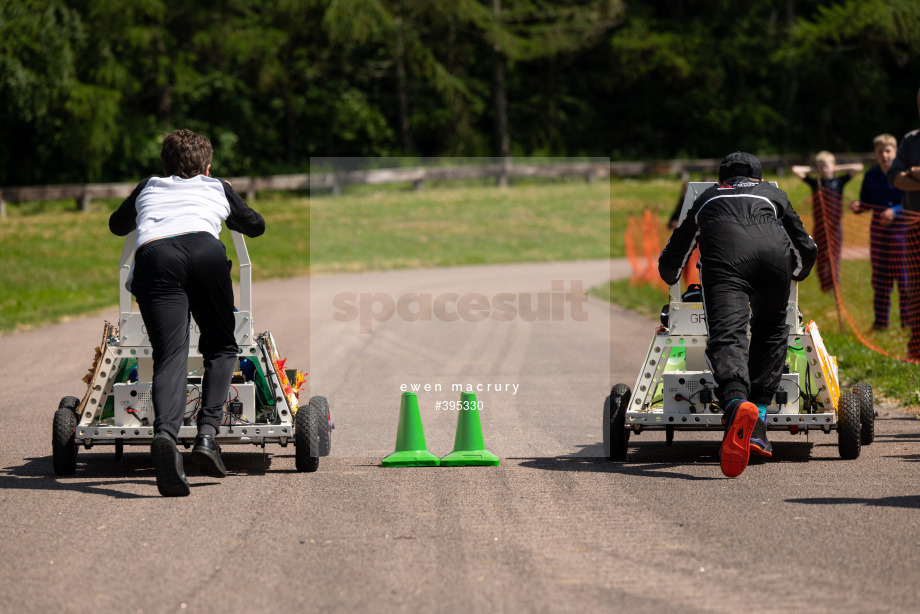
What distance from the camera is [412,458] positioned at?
7.32 meters

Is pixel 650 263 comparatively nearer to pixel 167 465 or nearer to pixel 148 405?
pixel 148 405

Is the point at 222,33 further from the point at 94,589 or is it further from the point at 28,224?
the point at 94,589

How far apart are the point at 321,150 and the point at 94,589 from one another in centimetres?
4626

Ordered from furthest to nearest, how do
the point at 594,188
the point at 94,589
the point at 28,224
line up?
1. the point at 594,188
2. the point at 28,224
3. the point at 94,589

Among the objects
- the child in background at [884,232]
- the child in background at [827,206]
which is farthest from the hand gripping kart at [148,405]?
the child in background at [827,206]

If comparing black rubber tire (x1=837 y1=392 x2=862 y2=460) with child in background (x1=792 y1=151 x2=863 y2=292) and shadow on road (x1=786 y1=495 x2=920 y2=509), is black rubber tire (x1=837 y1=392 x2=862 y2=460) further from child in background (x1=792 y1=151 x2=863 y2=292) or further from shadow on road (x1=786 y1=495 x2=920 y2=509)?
child in background (x1=792 y1=151 x2=863 y2=292)

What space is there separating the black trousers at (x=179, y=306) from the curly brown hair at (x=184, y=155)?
18.1 inches

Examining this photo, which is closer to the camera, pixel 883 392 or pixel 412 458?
pixel 412 458

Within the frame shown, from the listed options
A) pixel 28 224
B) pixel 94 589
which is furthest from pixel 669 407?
pixel 28 224

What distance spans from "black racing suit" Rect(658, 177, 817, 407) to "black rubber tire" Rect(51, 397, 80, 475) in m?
3.68

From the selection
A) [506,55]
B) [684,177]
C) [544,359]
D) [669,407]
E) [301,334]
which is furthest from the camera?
[506,55]

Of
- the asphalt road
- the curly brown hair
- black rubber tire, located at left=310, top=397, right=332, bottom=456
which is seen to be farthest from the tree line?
black rubber tire, located at left=310, top=397, right=332, bottom=456

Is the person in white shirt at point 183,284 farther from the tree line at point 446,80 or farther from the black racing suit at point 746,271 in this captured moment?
the tree line at point 446,80

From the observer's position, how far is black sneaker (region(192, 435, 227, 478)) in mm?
6516
